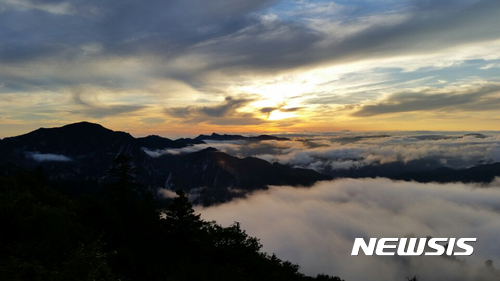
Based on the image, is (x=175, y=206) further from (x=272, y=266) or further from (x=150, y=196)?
(x=272, y=266)

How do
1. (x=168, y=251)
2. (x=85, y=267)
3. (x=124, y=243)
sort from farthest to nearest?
(x=168, y=251)
(x=124, y=243)
(x=85, y=267)

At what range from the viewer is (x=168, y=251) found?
109 ft

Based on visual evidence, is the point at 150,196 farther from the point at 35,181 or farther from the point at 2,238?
the point at 2,238

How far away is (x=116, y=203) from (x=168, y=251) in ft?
35.7

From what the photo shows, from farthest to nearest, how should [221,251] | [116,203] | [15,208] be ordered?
[221,251]
[116,203]
[15,208]

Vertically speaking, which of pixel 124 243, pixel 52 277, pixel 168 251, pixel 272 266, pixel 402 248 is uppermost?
pixel 52 277

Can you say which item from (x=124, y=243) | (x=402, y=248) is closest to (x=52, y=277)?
(x=124, y=243)

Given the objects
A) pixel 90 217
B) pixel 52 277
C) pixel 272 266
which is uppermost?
pixel 52 277

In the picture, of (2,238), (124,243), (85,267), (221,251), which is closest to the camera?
(85,267)

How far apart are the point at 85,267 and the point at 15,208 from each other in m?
16.4

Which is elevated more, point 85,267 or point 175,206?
point 85,267

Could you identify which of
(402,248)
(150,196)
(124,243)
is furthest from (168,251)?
(402,248)

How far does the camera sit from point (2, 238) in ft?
66.4

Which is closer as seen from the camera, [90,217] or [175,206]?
[90,217]
